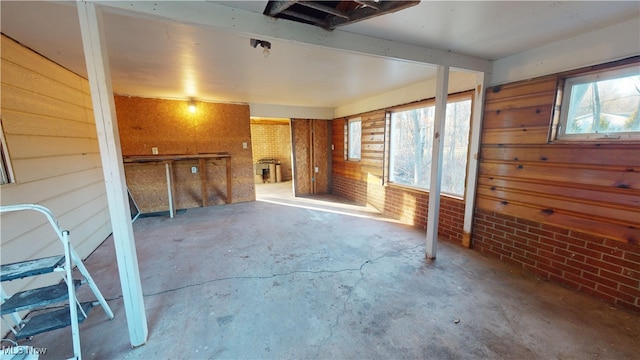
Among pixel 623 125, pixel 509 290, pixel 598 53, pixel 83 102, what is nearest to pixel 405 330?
pixel 509 290

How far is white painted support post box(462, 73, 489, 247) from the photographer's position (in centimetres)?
276

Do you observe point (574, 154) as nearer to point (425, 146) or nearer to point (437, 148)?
point (437, 148)

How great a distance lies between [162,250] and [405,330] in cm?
307

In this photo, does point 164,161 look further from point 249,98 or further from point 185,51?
point 185,51

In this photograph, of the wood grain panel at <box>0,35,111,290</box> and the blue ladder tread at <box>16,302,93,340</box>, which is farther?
the wood grain panel at <box>0,35,111,290</box>

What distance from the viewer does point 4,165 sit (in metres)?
1.82

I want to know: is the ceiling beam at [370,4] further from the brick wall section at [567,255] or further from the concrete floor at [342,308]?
the brick wall section at [567,255]

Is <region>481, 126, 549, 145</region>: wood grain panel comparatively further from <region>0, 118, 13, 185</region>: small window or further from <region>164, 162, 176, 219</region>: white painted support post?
<region>164, 162, 176, 219</region>: white painted support post

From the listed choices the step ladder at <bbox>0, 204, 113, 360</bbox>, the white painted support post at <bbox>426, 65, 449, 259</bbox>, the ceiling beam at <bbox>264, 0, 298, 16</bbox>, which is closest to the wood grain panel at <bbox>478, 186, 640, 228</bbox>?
the white painted support post at <bbox>426, 65, 449, 259</bbox>

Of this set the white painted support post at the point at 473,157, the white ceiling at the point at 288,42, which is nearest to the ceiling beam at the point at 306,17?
the white ceiling at the point at 288,42

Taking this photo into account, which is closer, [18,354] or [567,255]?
[18,354]

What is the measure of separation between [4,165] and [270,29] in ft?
7.58

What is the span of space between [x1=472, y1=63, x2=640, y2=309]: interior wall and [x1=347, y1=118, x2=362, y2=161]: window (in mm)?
2898

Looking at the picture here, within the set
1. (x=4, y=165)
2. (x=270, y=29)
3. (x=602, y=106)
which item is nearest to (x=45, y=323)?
(x=4, y=165)
